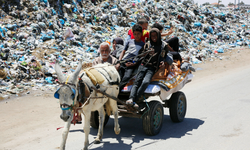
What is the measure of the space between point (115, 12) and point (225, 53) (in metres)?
7.93

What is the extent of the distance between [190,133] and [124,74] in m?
1.92

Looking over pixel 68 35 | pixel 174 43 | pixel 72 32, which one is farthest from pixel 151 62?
pixel 72 32

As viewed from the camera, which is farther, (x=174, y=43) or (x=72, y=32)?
(x=72, y=32)

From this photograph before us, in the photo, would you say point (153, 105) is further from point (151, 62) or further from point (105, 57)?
point (105, 57)

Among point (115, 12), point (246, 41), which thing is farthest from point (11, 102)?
point (246, 41)

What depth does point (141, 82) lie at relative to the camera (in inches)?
212

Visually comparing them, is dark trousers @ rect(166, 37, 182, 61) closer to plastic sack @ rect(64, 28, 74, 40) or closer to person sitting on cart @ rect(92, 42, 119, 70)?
person sitting on cart @ rect(92, 42, 119, 70)

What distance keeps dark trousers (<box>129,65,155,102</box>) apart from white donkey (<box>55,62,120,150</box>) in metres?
0.37

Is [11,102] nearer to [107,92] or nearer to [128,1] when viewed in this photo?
[107,92]

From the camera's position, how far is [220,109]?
23.3 feet

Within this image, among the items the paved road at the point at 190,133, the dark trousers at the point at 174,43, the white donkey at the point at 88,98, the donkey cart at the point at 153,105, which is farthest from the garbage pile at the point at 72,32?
the white donkey at the point at 88,98

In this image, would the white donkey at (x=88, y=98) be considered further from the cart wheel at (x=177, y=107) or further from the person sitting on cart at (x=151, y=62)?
the cart wheel at (x=177, y=107)

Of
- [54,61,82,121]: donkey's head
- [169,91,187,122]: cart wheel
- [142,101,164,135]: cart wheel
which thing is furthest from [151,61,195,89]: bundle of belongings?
[54,61,82,121]: donkey's head

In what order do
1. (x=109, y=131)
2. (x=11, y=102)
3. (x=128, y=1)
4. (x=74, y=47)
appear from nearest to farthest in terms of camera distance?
(x=109, y=131) → (x=11, y=102) → (x=74, y=47) → (x=128, y=1)
